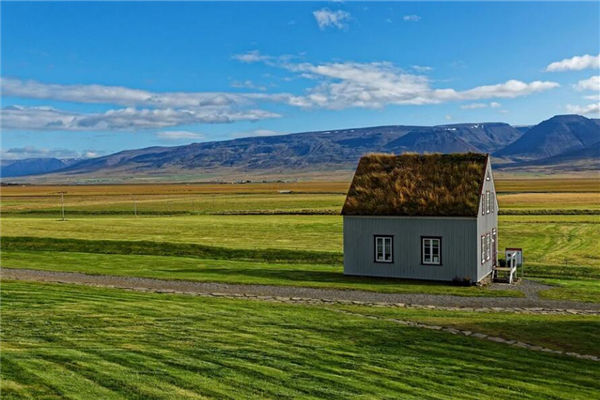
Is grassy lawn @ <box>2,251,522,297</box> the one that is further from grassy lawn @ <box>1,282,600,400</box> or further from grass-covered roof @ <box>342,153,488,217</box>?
grassy lawn @ <box>1,282,600,400</box>

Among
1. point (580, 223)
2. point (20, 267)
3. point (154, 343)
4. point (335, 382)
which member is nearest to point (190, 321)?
point (154, 343)

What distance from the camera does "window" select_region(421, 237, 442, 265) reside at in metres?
33.5

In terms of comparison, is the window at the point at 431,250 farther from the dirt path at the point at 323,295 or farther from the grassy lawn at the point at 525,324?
the grassy lawn at the point at 525,324

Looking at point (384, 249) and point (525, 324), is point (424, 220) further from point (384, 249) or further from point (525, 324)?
point (525, 324)

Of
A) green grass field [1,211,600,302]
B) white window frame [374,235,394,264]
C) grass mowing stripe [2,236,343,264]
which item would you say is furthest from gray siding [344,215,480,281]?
grass mowing stripe [2,236,343,264]

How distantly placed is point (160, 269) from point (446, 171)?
743 inches

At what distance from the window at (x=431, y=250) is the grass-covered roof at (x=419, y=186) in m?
1.60

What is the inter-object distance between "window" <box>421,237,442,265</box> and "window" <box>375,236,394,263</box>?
1944 millimetres

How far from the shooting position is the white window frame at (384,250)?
34.7m

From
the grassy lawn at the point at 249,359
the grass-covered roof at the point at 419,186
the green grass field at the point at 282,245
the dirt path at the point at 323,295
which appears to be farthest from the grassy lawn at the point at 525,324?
the grass-covered roof at the point at 419,186

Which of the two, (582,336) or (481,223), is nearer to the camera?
(582,336)

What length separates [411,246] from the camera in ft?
112

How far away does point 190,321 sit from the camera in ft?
63.6

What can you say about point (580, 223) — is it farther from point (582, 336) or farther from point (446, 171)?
point (582, 336)
